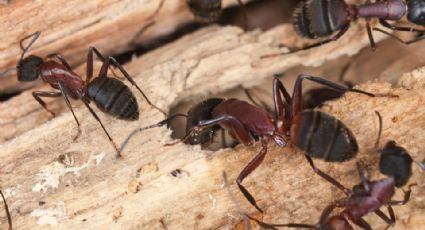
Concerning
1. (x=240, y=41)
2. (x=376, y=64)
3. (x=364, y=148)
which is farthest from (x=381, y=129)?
(x=240, y=41)

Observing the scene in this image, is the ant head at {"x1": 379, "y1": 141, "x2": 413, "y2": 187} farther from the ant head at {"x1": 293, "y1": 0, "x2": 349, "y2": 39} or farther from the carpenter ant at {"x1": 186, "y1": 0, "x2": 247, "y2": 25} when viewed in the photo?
the carpenter ant at {"x1": 186, "y1": 0, "x2": 247, "y2": 25}

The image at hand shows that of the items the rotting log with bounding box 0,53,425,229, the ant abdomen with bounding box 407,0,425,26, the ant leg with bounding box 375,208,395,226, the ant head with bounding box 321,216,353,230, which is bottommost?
the ant head with bounding box 321,216,353,230

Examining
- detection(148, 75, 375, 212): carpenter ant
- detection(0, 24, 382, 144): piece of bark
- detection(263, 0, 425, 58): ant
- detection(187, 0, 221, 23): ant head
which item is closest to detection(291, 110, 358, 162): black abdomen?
detection(148, 75, 375, 212): carpenter ant

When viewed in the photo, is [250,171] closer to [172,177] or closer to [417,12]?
[172,177]

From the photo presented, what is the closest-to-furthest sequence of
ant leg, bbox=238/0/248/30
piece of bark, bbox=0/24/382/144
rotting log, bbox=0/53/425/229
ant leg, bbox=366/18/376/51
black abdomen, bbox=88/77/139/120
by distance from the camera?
rotting log, bbox=0/53/425/229
black abdomen, bbox=88/77/139/120
piece of bark, bbox=0/24/382/144
ant leg, bbox=366/18/376/51
ant leg, bbox=238/0/248/30

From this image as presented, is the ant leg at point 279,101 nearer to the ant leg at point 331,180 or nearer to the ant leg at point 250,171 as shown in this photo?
the ant leg at point 250,171

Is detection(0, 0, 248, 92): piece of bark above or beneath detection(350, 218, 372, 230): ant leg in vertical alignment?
above

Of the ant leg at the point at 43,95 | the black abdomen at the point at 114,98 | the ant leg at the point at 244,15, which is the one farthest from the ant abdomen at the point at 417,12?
the ant leg at the point at 43,95
